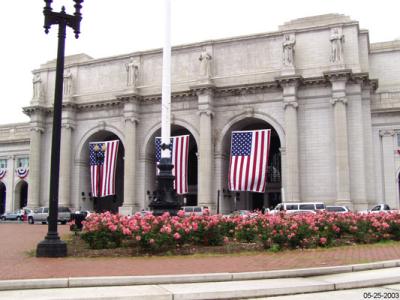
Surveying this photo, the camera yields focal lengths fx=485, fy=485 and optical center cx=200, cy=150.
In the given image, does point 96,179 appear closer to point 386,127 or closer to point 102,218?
point 386,127

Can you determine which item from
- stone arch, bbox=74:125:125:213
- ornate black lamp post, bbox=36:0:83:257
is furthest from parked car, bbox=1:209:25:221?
ornate black lamp post, bbox=36:0:83:257

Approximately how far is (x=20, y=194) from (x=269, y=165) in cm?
3978

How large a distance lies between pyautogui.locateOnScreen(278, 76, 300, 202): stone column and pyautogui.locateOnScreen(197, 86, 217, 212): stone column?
807 centimetres

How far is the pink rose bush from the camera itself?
→ 16.5 m

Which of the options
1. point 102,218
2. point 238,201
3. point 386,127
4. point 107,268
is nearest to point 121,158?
point 238,201

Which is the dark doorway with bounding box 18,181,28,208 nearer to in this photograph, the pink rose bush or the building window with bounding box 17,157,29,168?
the building window with bounding box 17,157,29,168

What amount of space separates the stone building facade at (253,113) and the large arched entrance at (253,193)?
146 millimetres

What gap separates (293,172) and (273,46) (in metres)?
14.5

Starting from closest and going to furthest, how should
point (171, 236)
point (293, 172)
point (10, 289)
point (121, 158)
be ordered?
1. point (10, 289)
2. point (171, 236)
3. point (293, 172)
4. point (121, 158)

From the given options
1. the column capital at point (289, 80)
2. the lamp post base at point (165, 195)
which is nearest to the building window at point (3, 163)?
the column capital at point (289, 80)

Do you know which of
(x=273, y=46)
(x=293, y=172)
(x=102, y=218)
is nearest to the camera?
(x=102, y=218)

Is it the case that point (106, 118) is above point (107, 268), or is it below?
above

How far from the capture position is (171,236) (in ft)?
54.3

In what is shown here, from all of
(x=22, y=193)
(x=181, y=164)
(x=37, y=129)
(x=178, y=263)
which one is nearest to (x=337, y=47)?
(x=181, y=164)
